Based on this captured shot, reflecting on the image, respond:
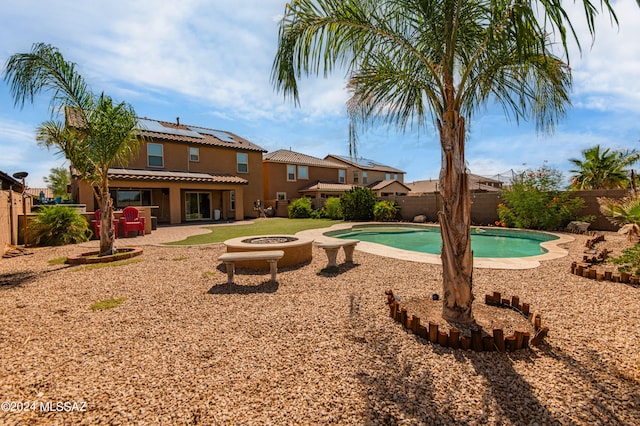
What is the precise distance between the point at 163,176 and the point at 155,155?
2895mm

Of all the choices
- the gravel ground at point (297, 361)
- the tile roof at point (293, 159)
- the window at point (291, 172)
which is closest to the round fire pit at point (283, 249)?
the gravel ground at point (297, 361)

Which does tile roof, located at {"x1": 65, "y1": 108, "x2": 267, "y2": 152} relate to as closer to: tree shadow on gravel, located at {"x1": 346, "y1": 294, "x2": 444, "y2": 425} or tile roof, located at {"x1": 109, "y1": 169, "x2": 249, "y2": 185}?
tile roof, located at {"x1": 109, "y1": 169, "x2": 249, "y2": 185}

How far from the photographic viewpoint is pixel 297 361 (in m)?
3.02

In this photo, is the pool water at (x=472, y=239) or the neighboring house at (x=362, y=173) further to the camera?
the neighboring house at (x=362, y=173)

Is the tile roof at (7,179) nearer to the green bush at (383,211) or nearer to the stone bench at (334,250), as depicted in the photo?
the green bush at (383,211)

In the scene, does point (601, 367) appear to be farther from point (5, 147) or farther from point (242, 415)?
point (5, 147)

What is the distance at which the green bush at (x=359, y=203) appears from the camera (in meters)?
19.8

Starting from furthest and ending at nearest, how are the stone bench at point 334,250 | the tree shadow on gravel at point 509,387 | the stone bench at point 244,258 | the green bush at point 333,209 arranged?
the green bush at point 333,209
the stone bench at point 334,250
the stone bench at point 244,258
the tree shadow on gravel at point 509,387

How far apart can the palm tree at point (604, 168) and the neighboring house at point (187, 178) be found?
2557 cm

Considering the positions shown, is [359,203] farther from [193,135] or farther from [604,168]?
[604,168]

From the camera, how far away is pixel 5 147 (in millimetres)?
15680

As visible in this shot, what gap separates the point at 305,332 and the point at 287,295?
1522mm

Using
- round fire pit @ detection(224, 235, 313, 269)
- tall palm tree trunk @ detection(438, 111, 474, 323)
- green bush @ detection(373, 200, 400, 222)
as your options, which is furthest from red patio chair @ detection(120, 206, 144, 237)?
tall palm tree trunk @ detection(438, 111, 474, 323)

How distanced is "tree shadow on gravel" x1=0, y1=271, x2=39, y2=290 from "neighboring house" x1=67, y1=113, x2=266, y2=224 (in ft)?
38.4
